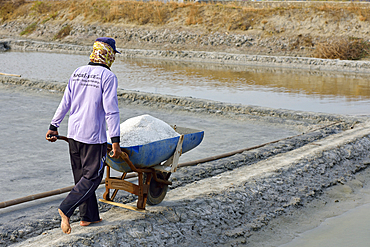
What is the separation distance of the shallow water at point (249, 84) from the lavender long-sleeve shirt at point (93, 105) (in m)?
8.39

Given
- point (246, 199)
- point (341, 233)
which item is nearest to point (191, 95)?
point (246, 199)

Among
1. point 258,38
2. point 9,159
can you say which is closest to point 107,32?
point 258,38

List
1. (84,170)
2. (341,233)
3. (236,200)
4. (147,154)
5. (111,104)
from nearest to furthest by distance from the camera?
(111,104), (84,170), (147,154), (341,233), (236,200)

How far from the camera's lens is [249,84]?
15.4m

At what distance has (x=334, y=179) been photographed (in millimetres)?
5465

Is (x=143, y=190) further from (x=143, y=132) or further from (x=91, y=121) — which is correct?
(x=91, y=121)

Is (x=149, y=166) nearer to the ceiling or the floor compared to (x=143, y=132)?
nearer to the floor

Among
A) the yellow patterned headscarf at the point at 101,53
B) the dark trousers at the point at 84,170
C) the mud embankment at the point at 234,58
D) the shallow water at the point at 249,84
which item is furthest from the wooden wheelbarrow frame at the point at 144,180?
the mud embankment at the point at 234,58

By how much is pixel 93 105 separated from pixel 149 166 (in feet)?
2.55

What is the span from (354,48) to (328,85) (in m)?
9.32

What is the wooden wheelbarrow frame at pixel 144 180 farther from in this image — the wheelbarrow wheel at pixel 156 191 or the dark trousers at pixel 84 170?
the dark trousers at pixel 84 170

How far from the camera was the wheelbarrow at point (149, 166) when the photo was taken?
11.0 feet

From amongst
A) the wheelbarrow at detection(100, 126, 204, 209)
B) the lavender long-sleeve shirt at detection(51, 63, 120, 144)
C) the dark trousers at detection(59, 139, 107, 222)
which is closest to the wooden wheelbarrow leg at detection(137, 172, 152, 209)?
the wheelbarrow at detection(100, 126, 204, 209)

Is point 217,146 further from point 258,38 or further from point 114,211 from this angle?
point 258,38
